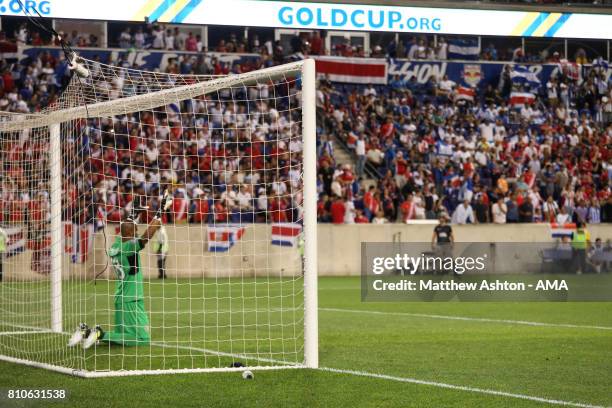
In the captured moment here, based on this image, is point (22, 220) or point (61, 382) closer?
point (61, 382)

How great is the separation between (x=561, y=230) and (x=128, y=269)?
20.9 m

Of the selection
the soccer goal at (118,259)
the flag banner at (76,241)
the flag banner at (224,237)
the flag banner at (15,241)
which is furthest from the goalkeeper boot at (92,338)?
the flag banner at (224,237)

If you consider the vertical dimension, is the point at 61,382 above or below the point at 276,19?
below

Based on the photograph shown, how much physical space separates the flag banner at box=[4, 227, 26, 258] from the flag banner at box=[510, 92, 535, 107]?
2338 cm

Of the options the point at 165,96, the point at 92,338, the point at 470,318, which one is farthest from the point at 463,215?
the point at 92,338

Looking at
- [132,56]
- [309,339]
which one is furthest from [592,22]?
[309,339]

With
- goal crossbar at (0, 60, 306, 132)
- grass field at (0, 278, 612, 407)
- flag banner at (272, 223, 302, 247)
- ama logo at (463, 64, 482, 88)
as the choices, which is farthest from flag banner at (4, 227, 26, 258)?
ama logo at (463, 64, 482, 88)

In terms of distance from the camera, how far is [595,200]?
32.9 meters

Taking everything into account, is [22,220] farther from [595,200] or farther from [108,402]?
[595,200]

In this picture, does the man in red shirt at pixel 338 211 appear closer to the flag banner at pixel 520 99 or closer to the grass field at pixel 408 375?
the flag banner at pixel 520 99

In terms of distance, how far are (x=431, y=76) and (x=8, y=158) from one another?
24.3 meters

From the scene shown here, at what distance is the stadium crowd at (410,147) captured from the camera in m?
27.2

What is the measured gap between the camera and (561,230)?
3073cm

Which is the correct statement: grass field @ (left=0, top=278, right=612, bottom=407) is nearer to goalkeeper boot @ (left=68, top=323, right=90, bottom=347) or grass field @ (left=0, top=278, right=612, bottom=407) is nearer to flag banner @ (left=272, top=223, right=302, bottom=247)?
goalkeeper boot @ (left=68, top=323, right=90, bottom=347)
